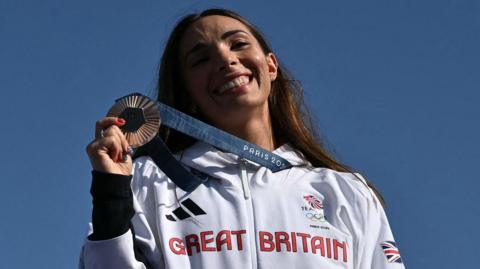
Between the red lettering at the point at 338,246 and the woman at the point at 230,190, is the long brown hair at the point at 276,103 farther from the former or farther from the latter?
the red lettering at the point at 338,246

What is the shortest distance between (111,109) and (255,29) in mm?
2024

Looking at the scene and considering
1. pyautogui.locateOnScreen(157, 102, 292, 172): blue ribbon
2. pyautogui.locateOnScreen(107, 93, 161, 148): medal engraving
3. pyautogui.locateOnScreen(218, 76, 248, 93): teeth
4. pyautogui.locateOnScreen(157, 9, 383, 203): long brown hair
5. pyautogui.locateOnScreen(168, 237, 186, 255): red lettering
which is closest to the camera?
pyautogui.locateOnScreen(107, 93, 161, 148): medal engraving

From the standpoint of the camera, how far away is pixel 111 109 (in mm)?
5625

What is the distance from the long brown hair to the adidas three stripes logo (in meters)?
0.68

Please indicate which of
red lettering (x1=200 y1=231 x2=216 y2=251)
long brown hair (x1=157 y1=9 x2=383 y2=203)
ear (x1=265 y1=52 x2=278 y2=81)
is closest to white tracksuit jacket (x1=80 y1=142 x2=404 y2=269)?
red lettering (x1=200 y1=231 x2=216 y2=251)

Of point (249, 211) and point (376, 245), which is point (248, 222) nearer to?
point (249, 211)

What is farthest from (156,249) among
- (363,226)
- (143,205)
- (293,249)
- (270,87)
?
(270,87)

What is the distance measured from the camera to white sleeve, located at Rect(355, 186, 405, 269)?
6.18m

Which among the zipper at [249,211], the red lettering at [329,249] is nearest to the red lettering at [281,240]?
the zipper at [249,211]

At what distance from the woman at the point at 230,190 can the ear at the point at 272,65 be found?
1cm

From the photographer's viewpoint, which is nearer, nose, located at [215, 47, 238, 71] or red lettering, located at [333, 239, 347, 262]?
red lettering, located at [333, 239, 347, 262]

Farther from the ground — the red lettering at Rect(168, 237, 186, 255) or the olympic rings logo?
the olympic rings logo

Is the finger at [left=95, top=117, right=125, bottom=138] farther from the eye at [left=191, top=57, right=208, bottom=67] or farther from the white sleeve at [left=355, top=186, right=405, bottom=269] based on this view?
the white sleeve at [left=355, top=186, right=405, bottom=269]

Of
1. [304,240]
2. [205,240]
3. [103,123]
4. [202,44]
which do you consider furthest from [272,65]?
[103,123]
